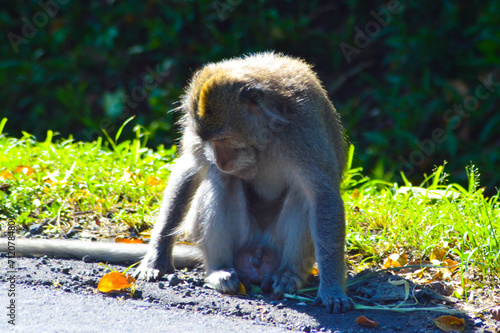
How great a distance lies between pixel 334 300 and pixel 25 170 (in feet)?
10.0

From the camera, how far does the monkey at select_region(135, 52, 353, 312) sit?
13.2ft

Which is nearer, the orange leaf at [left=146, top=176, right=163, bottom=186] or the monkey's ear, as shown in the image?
the monkey's ear

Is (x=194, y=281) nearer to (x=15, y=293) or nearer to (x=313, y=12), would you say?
(x=15, y=293)

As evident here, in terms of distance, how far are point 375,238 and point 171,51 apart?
4.96 metres

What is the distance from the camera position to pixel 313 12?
863 cm

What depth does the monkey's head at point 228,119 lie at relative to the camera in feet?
13.0

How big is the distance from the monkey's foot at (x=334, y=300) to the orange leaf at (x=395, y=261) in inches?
25.9

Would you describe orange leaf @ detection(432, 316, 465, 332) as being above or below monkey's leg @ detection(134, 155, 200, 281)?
below

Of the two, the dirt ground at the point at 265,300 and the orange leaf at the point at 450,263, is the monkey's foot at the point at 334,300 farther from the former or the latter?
the orange leaf at the point at 450,263

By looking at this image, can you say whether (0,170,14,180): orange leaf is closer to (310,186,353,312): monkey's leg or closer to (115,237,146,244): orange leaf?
(115,237,146,244): orange leaf

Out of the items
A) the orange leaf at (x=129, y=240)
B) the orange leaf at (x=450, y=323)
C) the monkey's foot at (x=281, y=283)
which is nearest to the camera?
the orange leaf at (x=450, y=323)

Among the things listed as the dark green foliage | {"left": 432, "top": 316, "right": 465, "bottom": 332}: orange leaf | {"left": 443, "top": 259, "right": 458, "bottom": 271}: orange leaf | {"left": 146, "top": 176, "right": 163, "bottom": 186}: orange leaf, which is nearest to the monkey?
{"left": 432, "top": 316, "right": 465, "bottom": 332}: orange leaf

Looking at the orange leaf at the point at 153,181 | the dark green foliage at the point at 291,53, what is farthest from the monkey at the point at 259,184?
the dark green foliage at the point at 291,53

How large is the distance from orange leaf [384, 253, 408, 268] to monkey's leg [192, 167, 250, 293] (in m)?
1.03
